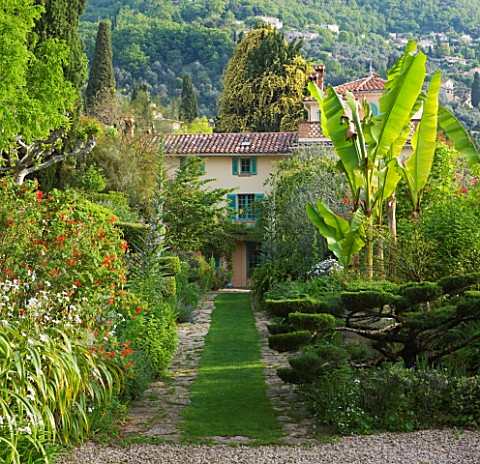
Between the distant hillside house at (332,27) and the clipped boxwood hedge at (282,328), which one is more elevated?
the distant hillside house at (332,27)

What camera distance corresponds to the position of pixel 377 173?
484 inches

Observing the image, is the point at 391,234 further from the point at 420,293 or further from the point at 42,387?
the point at 42,387

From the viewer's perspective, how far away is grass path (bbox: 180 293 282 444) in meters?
7.66

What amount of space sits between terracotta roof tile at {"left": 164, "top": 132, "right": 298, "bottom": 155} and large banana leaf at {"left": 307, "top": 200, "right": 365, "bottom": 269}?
2218 centimetres

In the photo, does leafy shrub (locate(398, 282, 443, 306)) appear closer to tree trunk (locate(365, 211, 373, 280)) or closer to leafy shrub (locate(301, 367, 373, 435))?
leafy shrub (locate(301, 367, 373, 435))

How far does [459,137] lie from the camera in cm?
1254

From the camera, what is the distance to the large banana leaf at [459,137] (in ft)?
40.8

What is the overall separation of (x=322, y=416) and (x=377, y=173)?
540 cm

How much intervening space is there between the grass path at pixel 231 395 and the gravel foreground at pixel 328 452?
44cm

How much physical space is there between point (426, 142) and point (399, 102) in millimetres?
972

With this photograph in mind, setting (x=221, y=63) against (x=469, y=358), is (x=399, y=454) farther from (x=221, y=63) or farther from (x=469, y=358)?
(x=221, y=63)

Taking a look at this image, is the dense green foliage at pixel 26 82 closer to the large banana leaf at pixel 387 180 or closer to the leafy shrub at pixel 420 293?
the large banana leaf at pixel 387 180

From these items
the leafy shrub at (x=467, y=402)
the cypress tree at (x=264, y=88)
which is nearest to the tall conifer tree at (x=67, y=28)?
the leafy shrub at (x=467, y=402)

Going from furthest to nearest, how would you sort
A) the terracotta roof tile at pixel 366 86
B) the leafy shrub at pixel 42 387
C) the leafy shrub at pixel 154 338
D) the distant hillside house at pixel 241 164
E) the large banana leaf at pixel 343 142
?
the distant hillside house at pixel 241 164 < the terracotta roof tile at pixel 366 86 < the large banana leaf at pixel 343 142 < the leafy shrub at pixel 154 338 < the leafy shrub at pixel 42 387
